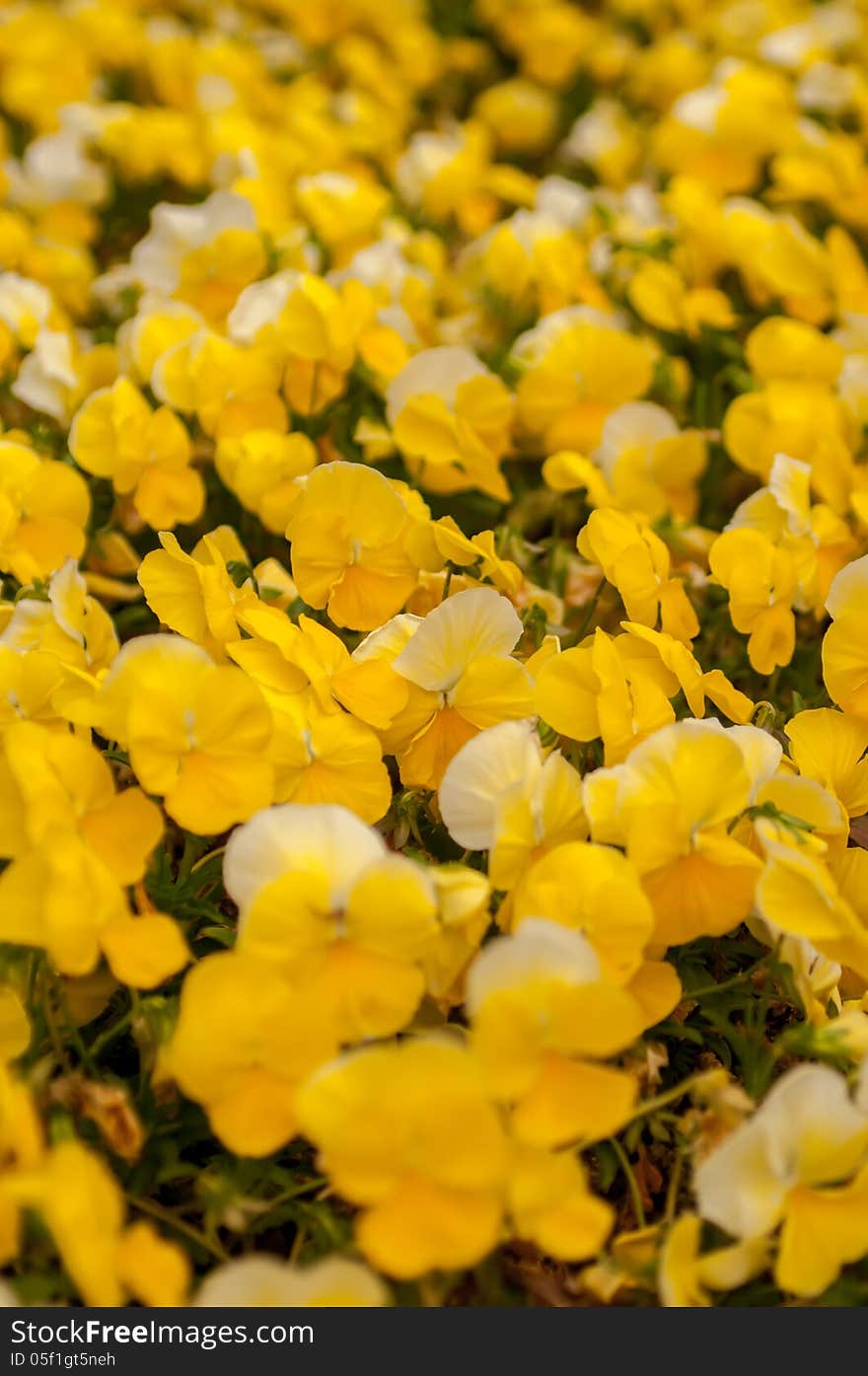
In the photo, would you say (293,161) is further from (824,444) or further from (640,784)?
(640,784)

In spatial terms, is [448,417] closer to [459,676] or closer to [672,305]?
[459,676]

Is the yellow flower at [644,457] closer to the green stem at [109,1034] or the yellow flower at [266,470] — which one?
the yellow flower at [266,470]

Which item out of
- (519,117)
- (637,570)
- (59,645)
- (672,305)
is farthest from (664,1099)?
(519,117)

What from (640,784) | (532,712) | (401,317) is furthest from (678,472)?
(640,784)

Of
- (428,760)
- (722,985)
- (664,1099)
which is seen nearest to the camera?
(664,1099)

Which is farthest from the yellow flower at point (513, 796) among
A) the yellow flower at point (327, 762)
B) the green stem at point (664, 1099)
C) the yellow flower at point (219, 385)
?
the yellow flower at point (219, 385)

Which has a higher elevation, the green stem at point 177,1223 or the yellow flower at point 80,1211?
the yellow flower at point 80,1211

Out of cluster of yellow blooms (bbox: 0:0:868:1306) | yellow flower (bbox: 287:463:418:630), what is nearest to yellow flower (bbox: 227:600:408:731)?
cluster of yellow blooms (bbox: 0:0:868:1306)
